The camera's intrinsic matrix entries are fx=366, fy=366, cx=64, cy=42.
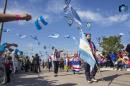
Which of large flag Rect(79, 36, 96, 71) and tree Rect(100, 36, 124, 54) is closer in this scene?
large flag Rect(79, 36, 96, 71)

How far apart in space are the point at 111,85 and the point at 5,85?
5537mm

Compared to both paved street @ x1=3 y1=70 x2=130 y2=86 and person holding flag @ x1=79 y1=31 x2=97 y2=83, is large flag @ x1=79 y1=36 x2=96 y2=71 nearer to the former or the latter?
person holding flag @ x1=79 y1=31 x2=97 y2=83

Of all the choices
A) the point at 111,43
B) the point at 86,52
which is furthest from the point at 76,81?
the point at 111,43

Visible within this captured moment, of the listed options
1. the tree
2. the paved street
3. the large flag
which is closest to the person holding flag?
the large flag

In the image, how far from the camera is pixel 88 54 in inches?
535

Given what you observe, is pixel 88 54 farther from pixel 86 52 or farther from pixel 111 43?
pixel 111 43

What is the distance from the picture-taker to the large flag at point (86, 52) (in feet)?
44.4

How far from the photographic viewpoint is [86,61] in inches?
543

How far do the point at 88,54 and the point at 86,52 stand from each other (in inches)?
4.4

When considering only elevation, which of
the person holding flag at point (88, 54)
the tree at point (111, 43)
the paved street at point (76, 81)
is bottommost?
the paved street at point (76, 81)

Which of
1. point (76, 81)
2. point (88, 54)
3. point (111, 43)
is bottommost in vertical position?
point (76, 81)

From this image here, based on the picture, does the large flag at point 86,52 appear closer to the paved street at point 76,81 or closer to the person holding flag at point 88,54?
the person holding flag at point 88,54

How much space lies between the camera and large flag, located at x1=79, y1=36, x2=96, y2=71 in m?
13.5

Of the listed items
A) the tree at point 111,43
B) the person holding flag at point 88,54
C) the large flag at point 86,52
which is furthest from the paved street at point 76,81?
the tree at point 111,43
